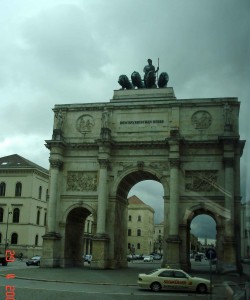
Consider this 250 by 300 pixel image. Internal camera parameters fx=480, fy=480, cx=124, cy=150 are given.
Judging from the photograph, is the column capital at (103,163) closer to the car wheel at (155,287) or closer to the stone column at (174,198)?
the stone column at (174,198)

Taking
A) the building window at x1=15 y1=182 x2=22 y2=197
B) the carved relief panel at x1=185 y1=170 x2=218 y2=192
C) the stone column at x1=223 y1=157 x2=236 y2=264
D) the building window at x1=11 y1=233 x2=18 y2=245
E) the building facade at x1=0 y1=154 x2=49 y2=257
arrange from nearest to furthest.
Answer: the stone column at x1=223 y1=157 x2=236 y2=264, the carved relief panel at x1=185 y1=170 x2=218 y2=192, the building facade at x1=0 y1=154 x2=49 y2=257, the building window at x1=11 y1=233 x2=18 y2=245, the building window at x1=15 y1=182 x2=22 y2=197

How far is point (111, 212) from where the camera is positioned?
37531 mm

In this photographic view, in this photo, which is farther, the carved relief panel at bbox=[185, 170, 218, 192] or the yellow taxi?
the carved relief panel at bbox=[185, 170, 218, 192]

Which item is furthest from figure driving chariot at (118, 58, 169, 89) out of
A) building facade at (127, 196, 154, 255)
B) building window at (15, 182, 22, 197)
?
building facade at (127, 196, 154, 255)

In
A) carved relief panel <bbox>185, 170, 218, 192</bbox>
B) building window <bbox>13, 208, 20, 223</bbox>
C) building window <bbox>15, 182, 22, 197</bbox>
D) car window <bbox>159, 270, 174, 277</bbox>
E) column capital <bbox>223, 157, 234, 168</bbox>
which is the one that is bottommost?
car window <bbox>159, 270, 174, 277</bbox>

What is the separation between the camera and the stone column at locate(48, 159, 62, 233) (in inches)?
1492

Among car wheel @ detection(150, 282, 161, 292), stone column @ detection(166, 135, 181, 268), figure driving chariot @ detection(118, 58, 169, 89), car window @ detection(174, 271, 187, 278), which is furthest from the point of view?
figure driving chariot @ detection(118, 58, 169, 89)

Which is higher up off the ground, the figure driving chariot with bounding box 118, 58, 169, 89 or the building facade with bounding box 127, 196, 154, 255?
the figure driving chariot with bounding box 118, 58, 169, 89

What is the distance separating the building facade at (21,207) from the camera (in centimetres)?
6262

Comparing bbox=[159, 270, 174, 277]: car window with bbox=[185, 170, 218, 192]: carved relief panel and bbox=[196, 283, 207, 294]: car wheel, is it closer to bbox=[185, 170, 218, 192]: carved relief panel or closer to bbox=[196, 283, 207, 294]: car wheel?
bbox=[196, 283, 207, 294]: car wheel

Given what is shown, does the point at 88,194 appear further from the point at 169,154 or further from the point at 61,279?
the point at 61,279

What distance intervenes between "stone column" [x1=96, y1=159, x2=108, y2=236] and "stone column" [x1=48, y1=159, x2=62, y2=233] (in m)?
3.73

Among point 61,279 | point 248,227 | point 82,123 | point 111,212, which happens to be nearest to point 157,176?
point 111,212

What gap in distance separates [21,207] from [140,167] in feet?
102
